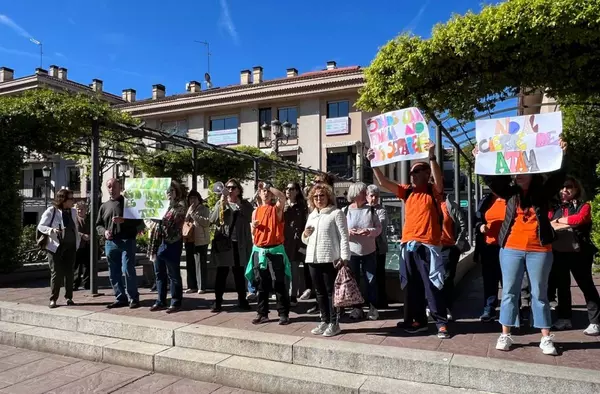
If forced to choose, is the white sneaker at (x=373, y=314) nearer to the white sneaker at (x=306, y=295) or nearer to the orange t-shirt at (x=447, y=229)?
the orange t-shirt at (x=447, y=229)

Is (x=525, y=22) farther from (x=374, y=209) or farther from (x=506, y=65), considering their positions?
(x=374, y=209)

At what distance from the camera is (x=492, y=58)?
5371 mm

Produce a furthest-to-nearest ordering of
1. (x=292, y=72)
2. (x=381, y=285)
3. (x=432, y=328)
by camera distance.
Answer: (x=292, y=72) → (x=381, y=285) → (x=432, y=328)

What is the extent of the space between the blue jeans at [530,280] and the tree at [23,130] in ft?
26.1

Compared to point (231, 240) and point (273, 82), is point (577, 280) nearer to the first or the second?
point (231, 240)

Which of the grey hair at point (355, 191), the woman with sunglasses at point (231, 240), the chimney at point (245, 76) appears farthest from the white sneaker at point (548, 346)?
the chimney at point (245, 76)

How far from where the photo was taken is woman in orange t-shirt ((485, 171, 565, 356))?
3967 mm

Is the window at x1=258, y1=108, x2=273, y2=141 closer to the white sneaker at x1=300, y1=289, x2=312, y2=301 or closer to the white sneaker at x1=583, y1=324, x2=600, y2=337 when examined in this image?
the white sneaker at x1=300, y1=289, x2=312, y2=301

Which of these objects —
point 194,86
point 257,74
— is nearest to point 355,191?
point 257,74

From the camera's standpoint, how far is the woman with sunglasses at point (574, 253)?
15.2ft

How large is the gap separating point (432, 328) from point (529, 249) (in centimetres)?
147

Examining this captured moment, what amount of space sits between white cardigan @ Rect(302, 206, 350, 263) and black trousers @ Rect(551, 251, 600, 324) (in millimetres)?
2293

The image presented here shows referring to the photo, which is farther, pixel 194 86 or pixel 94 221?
pixel 194 86

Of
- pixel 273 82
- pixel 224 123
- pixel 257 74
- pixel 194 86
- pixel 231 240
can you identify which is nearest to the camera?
pixel 231 240
